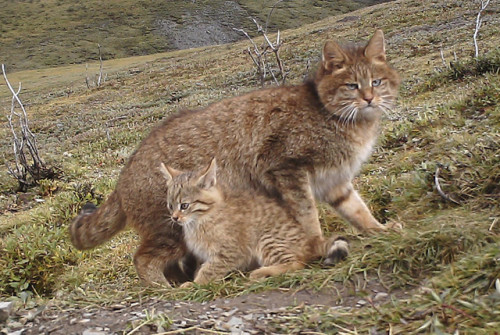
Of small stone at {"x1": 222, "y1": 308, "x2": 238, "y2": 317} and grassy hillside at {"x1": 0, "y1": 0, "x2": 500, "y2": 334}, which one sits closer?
grassy hillside at {"x1": 0, "y1": 0, "x2": 500, "y2": 334}

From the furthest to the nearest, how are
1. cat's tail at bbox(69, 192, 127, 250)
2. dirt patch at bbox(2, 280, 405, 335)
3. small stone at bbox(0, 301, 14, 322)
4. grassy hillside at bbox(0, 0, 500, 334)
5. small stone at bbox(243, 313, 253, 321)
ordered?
cat's tail at bbox(69, 192, 127, 250), small stone at bbox(0, 301, 14, 322), small stone at bbox(243, 313, 253, 321), dirt patch at bbox(2, 280, 405, 335), grassy hillside at bbox(0, 0, 500, 334)

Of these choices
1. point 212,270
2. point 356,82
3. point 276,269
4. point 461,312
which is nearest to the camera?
point 461,312

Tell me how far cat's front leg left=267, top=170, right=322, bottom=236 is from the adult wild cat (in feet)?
0.04

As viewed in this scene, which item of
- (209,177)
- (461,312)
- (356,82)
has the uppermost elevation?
(356,82)

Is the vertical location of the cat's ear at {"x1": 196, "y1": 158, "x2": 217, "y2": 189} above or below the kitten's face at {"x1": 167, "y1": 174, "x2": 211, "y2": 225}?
above

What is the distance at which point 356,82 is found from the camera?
6.73 meters

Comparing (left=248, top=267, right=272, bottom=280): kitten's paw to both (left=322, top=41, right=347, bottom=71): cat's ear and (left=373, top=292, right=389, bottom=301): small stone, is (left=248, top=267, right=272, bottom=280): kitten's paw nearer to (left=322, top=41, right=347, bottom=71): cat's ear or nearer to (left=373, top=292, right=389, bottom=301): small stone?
(left=373, top=292, right=389, bottom=301): small stone

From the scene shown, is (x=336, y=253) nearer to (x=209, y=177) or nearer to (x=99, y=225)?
(x=209, y=177)

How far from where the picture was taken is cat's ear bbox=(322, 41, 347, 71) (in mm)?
6844

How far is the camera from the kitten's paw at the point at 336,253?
5.48 metres

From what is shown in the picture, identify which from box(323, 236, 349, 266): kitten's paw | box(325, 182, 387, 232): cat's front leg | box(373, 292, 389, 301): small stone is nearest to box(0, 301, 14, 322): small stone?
A: box(323, 236, 349, 266): kitten's paw

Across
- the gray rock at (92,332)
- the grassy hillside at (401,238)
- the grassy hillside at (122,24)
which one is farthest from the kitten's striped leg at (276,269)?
the grassy hillside at (122,24)

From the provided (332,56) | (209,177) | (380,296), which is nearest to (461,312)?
(380,296)

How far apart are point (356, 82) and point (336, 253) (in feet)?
7.70
